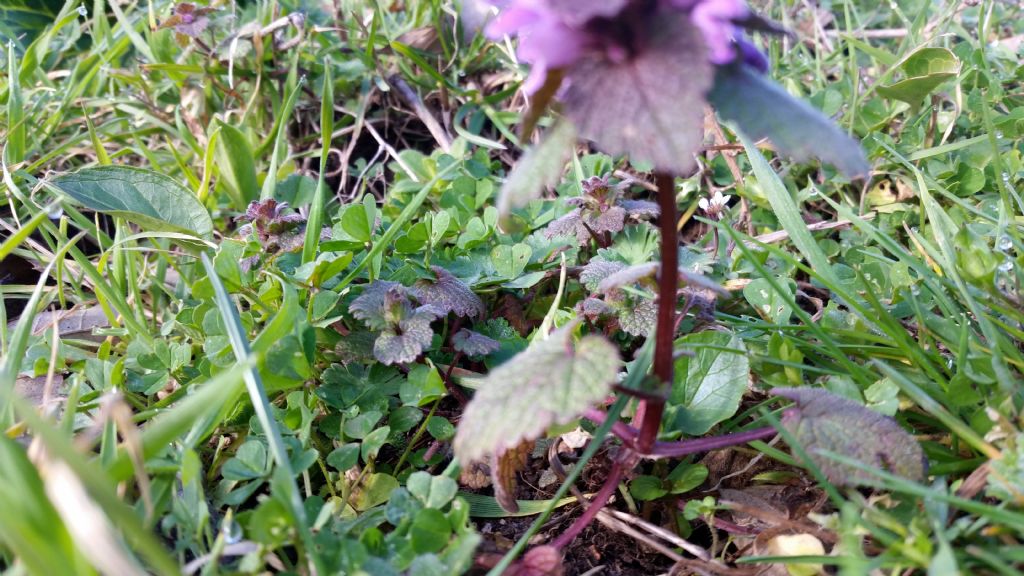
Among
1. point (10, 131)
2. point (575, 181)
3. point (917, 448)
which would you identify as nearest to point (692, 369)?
point (917, 448)

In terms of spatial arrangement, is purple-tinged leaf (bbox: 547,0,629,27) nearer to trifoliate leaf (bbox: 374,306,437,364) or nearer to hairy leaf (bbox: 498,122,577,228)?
hairy leaf (bbox: 498,122,577,228)

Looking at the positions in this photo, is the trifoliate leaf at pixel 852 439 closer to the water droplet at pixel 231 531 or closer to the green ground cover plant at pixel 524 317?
the green ground cover plant at pixel 524 317

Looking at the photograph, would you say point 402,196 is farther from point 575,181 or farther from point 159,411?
point 159,411

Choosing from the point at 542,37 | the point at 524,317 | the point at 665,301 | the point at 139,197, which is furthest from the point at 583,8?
the point at 139,197

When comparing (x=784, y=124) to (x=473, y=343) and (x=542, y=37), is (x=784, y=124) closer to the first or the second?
(x=542, y=37)

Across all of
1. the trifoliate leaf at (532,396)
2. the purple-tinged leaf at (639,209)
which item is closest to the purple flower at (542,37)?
the trifoliate leaf at (532,396)

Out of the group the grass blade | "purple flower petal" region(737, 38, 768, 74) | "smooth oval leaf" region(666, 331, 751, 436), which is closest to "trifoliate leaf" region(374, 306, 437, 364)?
the grass blade
